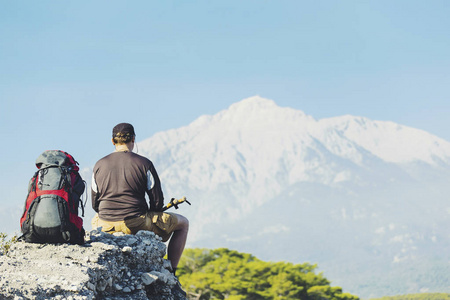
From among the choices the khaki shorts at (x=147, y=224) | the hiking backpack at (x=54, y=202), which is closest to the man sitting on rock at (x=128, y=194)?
the khaki shorts at (x=147, y=224)


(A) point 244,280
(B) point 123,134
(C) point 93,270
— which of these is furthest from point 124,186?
(A) point 244,280

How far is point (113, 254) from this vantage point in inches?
251

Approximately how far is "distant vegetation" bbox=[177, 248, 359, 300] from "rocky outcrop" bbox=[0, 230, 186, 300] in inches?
1351

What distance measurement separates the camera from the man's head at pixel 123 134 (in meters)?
7.36

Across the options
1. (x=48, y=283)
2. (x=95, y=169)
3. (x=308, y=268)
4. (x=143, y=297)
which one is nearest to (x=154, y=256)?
(x=143, y=297)

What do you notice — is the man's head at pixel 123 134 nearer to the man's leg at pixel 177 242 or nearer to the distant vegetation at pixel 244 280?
the man's leg at pixel 177 242

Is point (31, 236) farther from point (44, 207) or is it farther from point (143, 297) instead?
point (143, 297)

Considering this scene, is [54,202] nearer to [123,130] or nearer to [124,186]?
[124,186]

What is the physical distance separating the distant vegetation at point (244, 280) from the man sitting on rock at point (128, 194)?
112ft

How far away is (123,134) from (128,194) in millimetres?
807

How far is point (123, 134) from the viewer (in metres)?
7.38

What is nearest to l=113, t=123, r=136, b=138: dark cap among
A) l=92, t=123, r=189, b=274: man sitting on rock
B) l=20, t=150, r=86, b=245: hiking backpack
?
l=92, t=123, r=189, b=274: man sitting on rock

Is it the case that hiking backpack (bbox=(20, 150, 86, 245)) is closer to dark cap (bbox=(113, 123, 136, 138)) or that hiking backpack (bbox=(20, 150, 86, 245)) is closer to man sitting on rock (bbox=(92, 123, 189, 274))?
man sitting on rock (bbox=(92, 123, 189, 274))

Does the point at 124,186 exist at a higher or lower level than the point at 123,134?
lower
